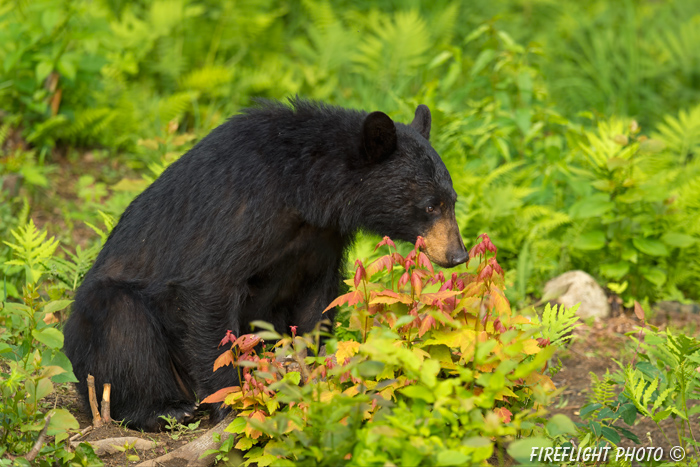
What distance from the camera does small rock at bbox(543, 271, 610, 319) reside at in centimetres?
556

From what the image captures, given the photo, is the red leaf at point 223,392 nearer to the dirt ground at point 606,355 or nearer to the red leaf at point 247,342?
the red leaf at point 247,342

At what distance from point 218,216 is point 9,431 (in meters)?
1.39

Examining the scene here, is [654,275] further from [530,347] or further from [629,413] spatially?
[530,347]

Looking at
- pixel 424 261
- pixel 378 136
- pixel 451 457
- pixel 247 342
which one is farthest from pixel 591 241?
pixel 451 457

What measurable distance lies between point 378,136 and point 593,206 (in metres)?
2.39

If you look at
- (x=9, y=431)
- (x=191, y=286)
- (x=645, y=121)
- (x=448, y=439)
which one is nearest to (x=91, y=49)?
(x=191, y=286)

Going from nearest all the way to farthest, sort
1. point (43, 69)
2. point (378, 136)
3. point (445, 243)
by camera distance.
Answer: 1. point (378, 136)
2. point (445, 243)
3. point (43, 69)

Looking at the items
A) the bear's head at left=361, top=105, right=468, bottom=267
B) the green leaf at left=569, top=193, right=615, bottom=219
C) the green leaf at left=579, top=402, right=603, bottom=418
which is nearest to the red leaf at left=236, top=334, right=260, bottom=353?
the bear's head at left=361, top=105, right=468, bottom=267

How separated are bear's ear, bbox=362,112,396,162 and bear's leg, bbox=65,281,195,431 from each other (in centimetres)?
147

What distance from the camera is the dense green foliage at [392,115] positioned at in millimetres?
4594

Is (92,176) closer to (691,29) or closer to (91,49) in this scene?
(91,49)

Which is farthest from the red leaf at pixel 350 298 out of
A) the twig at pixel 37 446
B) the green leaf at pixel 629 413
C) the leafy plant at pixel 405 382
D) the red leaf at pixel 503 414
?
the green leaf at pixel 629 413

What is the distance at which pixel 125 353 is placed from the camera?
152 inches

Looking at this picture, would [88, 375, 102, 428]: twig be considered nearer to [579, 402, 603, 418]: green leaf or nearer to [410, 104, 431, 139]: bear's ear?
[410, 104, 431, 139]: bear's ear
